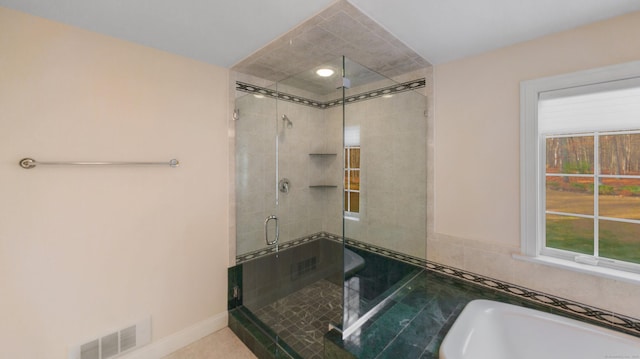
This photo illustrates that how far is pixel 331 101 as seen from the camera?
167 centimetres

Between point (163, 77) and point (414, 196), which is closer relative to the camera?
point (163, 77)

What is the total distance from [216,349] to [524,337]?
2068mm

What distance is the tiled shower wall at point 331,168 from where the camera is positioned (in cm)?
179

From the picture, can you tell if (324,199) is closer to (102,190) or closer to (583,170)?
(102,190)

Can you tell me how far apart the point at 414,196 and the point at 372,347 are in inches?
46.3

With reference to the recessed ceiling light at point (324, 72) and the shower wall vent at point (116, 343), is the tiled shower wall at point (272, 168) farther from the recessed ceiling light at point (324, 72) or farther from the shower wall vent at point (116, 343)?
the shower wall vent at point (116, 343)

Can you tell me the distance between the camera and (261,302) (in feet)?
6.95

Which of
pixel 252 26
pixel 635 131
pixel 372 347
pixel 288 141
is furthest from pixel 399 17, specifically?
pixel 372 347

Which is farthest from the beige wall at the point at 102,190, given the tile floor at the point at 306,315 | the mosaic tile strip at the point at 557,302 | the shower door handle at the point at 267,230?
the mosaic tile strip at the point at 557,302

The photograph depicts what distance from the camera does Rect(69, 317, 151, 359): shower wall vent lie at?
156 cm

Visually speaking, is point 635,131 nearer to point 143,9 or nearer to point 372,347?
point 372,347

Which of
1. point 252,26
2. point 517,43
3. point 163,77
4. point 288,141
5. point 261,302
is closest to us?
point 252,26

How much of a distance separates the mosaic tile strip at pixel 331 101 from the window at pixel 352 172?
0.20 m

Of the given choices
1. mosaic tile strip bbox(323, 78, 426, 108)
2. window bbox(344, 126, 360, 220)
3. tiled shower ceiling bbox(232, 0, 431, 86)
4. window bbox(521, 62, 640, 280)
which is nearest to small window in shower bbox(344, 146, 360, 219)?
window bbox(344, 126, 360, 220)
